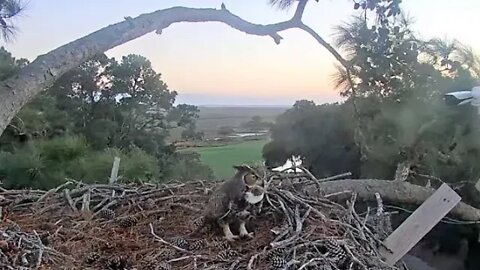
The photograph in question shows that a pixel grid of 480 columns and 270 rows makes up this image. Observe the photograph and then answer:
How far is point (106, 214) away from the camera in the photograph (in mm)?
3014

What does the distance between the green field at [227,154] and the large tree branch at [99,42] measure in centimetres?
211

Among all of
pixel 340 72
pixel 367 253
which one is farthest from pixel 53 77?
pixel 340 72

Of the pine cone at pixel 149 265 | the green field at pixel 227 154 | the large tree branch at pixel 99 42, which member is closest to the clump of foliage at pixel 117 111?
the green field at pixel 227 154

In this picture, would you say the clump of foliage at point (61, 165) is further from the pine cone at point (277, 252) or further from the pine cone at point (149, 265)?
the pine cone at point (277, 252)

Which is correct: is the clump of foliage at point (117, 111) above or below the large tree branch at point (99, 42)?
below

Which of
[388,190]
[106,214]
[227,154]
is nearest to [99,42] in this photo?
[106,214]

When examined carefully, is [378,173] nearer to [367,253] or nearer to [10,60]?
[367,253]

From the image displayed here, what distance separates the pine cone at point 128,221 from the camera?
2857 millimetres

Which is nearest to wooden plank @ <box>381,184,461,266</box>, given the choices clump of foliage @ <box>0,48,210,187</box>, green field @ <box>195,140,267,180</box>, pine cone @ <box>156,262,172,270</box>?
pine cone @ <box>156,262,172,270</box>

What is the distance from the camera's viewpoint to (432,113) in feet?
14.7

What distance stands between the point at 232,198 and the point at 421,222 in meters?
0.90

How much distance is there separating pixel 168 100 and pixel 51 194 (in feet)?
11.3

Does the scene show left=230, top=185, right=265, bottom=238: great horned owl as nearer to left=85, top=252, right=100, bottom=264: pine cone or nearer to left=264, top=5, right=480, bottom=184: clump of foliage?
left=85, top=252, right=100, bottom=264: pine cone

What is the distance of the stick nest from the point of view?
86.1 inches
